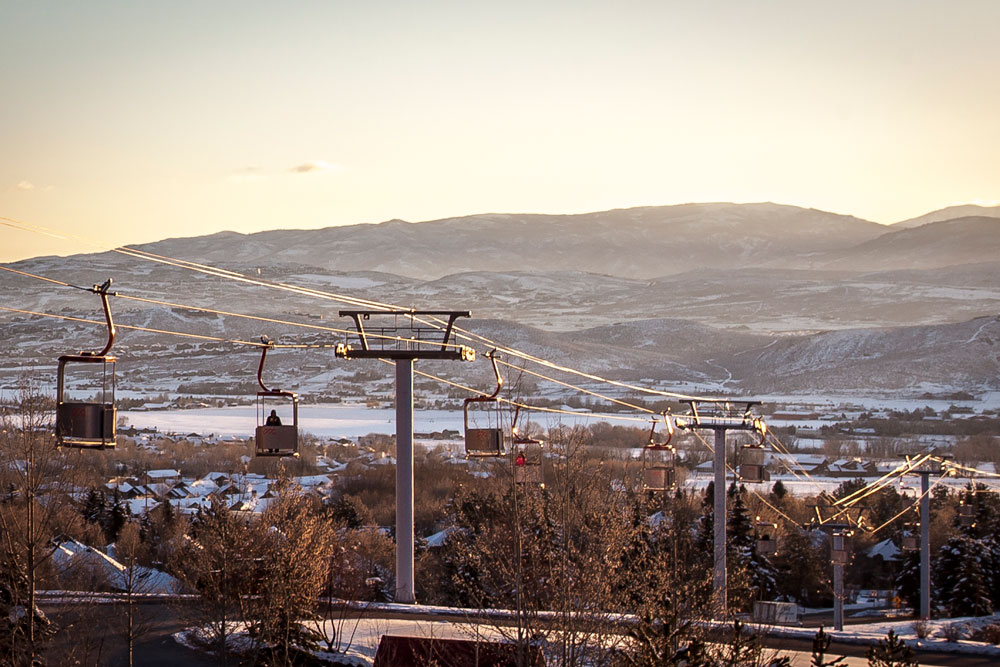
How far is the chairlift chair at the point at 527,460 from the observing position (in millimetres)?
23203

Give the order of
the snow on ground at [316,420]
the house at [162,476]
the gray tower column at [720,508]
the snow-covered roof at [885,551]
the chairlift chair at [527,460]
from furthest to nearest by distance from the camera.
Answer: the snow on ground at [316,420] < the house at [162,476] < the snow-covered roof at [885,551] < the gray tower column at [720,508] < the chairlift chair at [527,460]

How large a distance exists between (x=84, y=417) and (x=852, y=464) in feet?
328

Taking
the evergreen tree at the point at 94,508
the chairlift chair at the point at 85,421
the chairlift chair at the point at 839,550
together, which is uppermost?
the chairlift chair at the point at 85,421

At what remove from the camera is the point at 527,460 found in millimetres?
24062

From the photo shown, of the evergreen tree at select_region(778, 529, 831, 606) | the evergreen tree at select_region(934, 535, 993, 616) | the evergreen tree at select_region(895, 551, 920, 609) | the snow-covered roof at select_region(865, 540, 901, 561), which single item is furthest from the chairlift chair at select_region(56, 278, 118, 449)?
the snow-covered roof at select_region(865, 540, 901, 561)

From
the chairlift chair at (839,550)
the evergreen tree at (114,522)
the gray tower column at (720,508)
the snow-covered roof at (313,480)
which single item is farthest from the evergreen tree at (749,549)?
the snow-covered roof at (313,480)

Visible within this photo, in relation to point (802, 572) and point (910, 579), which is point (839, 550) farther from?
point (802, 572)

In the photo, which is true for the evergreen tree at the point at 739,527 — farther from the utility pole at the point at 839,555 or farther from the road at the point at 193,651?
the road at the point at 193,651

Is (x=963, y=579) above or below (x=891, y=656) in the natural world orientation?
below

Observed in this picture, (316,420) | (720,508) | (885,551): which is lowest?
(316,420)

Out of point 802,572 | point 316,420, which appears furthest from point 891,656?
point 316,420

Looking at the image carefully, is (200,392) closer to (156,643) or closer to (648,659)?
(156,643)

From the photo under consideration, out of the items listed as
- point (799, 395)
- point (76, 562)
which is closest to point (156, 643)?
point (76, 562)

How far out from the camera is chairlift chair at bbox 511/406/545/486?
23.2 metres
